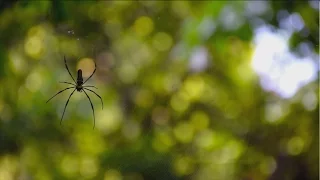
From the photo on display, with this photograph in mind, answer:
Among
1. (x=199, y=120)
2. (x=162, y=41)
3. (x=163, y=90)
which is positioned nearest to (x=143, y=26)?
(x=162, y=41)

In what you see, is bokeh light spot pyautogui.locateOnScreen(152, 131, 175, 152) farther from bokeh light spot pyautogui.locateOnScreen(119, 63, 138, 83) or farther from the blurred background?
bokeh light spot pyautogui.locateOnScreen(119, 63, 138, 83)

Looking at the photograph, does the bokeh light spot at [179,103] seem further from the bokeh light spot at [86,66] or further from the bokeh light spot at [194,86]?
the bokeh light spot at [86,66]

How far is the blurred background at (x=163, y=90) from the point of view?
0.92 meters

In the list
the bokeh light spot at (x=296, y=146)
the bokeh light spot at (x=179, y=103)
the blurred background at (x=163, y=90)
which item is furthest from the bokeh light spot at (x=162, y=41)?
the bokeh light spot at (x=296, y=146)

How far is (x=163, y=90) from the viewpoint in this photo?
955 mm

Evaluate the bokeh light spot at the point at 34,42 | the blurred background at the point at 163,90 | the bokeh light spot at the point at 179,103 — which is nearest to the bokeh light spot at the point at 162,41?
the blurred background at the point at 163,90

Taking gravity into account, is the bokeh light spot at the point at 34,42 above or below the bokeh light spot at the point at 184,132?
above

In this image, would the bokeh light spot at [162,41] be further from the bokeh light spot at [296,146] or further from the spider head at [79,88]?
the bokeh light spot at [296,146]

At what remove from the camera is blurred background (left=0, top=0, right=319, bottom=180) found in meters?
0.92

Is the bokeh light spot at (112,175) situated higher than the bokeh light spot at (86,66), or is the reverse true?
the bokeh light spot at (86,66)

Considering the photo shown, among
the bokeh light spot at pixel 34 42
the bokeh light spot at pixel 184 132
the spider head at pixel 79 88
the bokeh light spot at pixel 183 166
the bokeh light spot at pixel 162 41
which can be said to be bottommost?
the bokeh light spot at pixel 183 166

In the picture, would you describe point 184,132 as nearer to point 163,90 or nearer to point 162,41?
point 163,90

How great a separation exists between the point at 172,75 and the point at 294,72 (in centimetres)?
30

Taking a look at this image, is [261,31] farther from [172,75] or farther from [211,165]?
[211,165]
